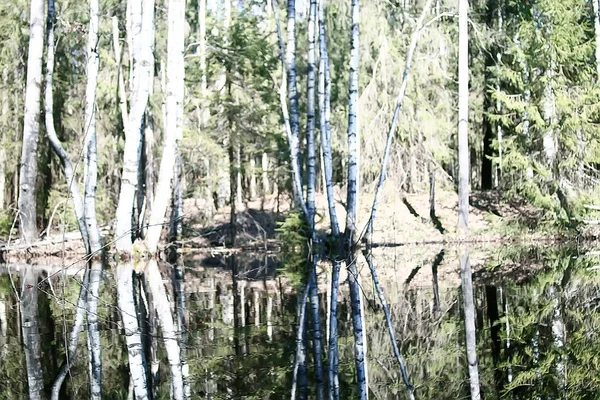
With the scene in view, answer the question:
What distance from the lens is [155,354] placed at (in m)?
5.65

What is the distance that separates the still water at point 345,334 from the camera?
4707 millimetres

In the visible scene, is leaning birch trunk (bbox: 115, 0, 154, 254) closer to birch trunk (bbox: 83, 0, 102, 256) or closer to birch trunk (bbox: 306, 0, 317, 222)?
birch trunk (bbox: 83, 0, 102, 256)

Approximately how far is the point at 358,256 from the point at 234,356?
10.9 meters

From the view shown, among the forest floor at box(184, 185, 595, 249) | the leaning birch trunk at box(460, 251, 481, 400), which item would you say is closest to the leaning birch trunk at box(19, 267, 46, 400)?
the leaning birch trunk at box(460, 251, 481, 400)

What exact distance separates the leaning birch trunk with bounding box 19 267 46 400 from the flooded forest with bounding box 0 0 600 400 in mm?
32

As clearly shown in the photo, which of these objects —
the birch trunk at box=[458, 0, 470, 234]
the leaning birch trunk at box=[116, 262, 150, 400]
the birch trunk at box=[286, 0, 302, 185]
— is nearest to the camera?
the leaning birch trunk at box=[116, 262, 150, 400]

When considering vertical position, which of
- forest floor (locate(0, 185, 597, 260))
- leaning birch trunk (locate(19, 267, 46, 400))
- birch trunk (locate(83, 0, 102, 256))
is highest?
birch trunk (locate(83, 0, 102, 256))

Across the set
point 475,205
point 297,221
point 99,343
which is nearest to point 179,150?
point 297,221

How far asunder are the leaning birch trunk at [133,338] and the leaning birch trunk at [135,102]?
3.47 m

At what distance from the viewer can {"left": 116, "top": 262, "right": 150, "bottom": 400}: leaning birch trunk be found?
15.4 feet

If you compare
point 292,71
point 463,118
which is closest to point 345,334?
point 292,71

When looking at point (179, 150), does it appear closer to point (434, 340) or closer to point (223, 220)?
point (223, 220)

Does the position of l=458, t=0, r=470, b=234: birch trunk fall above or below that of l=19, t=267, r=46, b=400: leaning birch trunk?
above

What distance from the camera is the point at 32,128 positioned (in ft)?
59.6
